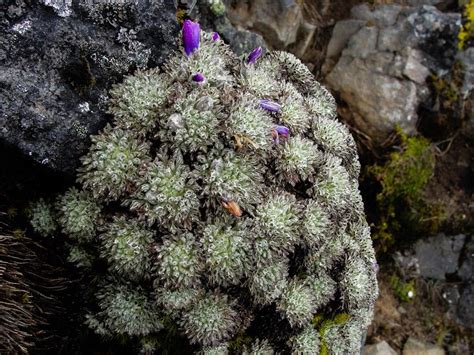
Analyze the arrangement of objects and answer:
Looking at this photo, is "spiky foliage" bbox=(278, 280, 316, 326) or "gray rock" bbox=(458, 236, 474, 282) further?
"gray rock" bbox=(458, 236, 474, 282)

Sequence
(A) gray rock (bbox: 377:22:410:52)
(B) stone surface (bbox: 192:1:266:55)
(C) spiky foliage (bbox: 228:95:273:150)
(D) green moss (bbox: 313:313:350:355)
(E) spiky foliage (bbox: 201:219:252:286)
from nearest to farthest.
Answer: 1. (E) spiky foliage (bbox: 201:219:252:286)
2. (C) spiky foliage (bbox: 228:95:273:150)
3. (D) green moss (bbox: 313:313:350:355)
4. (B) stone surface (bbox: 192:1:266:55)
5. (A) gray rock (bbox: 377:22:410:52)

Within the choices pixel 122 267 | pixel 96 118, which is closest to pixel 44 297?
pixel 122 267

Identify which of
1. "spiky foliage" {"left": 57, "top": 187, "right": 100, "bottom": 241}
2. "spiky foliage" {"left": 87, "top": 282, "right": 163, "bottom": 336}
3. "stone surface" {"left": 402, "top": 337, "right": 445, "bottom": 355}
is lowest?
"stone surface" {"left": 402, "top": 337, "right": 445, "bottom": 355}

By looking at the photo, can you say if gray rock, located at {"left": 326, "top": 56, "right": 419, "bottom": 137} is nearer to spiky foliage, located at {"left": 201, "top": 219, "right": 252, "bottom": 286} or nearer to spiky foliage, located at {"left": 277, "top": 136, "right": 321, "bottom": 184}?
spiky foliage, located at {"left": 277, "top": 136, "right": 321, "bottom": 184}

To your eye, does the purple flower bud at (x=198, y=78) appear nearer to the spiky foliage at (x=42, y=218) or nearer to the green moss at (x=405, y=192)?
the spiky foliage at (x=42, y=218)

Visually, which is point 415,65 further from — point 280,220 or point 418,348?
point 280,220

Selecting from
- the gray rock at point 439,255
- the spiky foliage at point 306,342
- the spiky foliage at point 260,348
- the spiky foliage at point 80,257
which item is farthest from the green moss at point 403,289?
the spiky foliage at point 80,257

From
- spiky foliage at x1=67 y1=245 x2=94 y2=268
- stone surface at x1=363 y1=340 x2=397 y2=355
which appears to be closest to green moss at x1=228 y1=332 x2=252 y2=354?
spiky foliage at x1=67 y1=245 x2=94 y2=268
